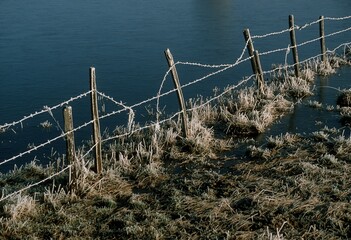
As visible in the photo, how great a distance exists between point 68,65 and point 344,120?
35.4ft

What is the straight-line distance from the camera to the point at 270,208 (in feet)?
24.6

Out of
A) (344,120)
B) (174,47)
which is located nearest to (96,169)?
(344,120)

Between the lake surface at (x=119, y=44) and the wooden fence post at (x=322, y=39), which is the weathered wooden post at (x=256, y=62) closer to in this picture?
the lake surface at (x=119, y=44)

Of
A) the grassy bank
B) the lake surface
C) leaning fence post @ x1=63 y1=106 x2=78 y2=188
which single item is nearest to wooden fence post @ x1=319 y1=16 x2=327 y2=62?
the lake surface

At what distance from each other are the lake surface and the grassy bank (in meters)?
2.05

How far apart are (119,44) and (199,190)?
1490cm

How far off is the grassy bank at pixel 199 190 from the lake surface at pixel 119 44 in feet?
6.74

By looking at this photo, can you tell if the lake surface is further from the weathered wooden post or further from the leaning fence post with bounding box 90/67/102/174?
the leaning fence post with bounding box 90/67/102/174

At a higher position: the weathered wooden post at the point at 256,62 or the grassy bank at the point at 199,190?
the weathered wooden post at the point at 256,62

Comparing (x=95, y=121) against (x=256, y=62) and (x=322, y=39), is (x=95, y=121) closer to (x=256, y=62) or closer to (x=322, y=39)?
(x=256, y=62)

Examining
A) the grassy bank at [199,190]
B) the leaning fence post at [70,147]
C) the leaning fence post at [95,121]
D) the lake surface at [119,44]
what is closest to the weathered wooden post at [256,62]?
the lake surface at [119,44]

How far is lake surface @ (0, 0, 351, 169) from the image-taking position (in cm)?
1516

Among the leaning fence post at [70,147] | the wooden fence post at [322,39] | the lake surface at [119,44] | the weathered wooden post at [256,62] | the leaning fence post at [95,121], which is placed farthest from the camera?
the wooden fence post at [322,39]

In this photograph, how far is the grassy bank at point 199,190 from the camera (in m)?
7.12
